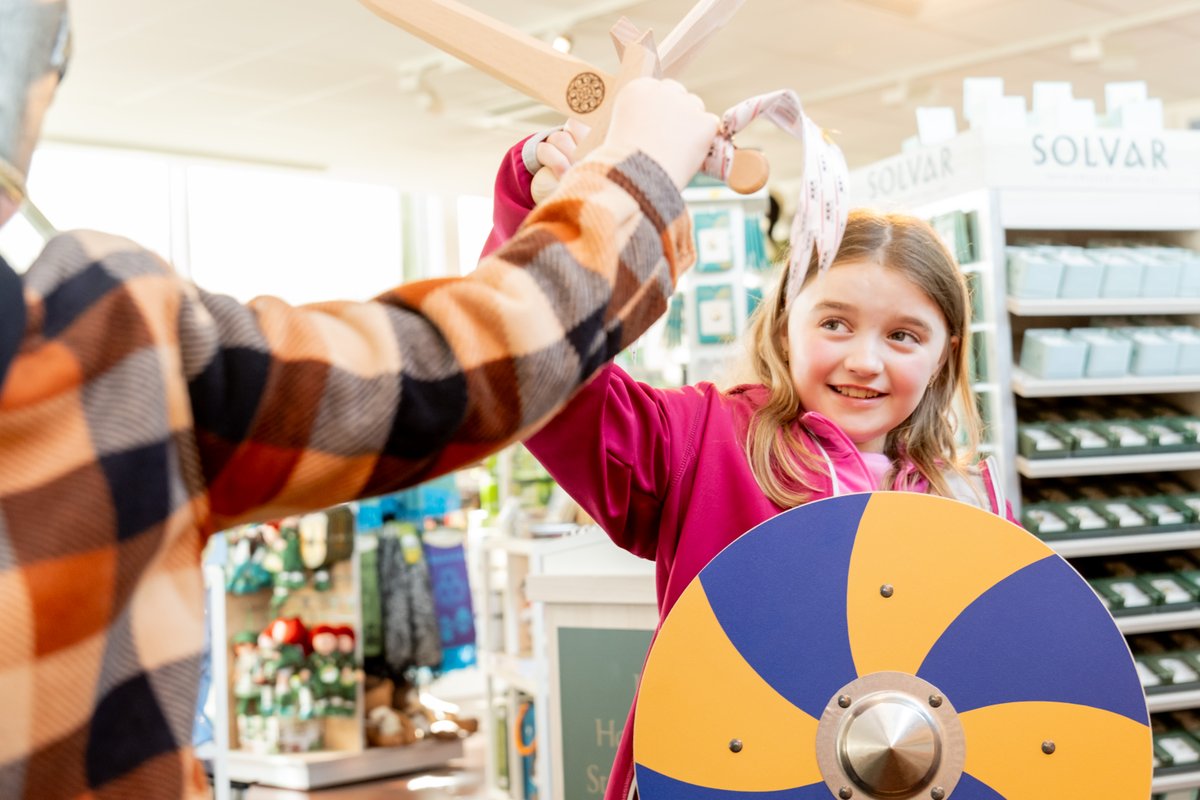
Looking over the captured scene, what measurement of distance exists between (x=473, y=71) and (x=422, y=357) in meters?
6.75

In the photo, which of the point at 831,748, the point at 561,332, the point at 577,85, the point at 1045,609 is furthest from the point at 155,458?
the point at 1045,609

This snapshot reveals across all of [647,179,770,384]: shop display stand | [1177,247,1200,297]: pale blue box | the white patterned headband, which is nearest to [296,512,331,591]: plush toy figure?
[647,179,770,384]: shop display stand

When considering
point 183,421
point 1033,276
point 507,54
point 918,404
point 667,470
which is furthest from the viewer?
point 1033,276

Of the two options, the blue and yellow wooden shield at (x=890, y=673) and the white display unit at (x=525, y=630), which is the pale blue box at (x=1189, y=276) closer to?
the white display unit at (x=525, y=630)

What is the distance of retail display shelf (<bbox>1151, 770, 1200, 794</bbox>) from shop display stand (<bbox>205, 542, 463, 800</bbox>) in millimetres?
3522

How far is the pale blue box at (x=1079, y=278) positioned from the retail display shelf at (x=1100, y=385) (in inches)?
10.7

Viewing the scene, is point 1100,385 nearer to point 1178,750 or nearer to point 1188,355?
point 1188,355

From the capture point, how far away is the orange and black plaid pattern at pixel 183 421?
545 mm

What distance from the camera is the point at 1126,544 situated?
147 inches

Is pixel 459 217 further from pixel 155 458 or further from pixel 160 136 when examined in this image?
pixel 155 458

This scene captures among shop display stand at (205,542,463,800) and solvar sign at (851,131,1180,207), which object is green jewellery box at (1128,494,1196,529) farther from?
shop display stand at (205,542,463,800)

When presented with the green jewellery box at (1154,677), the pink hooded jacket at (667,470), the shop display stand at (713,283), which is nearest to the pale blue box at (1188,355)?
the green jewellery box at (1154,677)

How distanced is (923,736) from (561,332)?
65 centimetres

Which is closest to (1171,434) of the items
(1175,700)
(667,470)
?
(1175,700)
